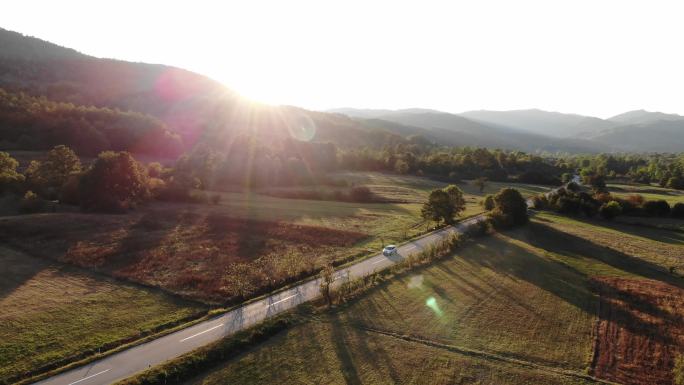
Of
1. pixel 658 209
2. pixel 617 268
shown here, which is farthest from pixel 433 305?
pixel 658 209

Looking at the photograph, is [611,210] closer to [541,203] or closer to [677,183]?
[541,203]

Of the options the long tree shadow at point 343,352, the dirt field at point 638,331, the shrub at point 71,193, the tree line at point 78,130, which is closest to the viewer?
the long tree shadow at point 343,352

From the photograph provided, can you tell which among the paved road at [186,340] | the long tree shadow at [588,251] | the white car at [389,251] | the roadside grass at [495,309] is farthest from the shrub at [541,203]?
the paved road at [186,340]

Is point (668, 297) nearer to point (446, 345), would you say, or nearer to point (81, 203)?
point (446, 345)

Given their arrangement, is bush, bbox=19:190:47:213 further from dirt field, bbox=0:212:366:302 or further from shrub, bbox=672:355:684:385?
shrub, bbox=672:355:684:385

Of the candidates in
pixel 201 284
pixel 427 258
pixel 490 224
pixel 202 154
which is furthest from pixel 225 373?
pixel 202 154

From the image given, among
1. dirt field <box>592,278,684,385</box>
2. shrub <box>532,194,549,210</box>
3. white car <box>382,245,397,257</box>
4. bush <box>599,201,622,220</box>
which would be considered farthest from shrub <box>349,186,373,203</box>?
dirt field <box>592,278,684,385</box>

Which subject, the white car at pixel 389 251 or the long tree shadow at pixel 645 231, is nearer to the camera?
the white car at pixel 389 251

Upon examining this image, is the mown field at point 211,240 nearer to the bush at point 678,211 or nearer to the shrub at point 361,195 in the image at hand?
the shrub at point 361,195
